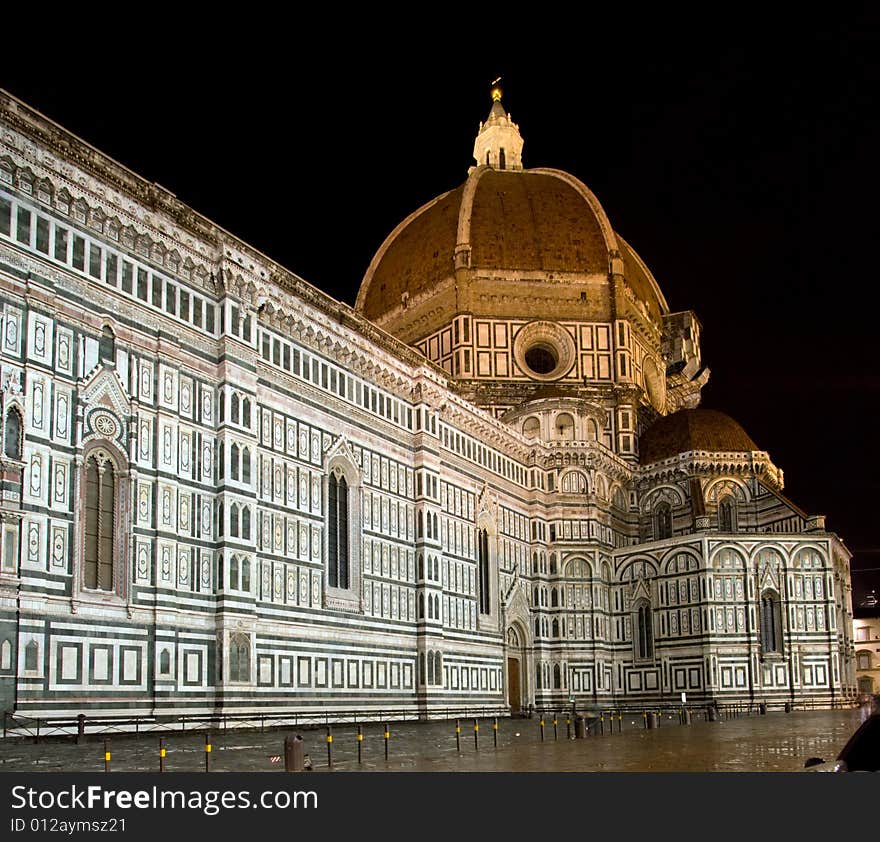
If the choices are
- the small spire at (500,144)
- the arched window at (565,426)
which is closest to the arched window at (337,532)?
the arched window at (565,426)

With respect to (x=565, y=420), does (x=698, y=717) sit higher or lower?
lower

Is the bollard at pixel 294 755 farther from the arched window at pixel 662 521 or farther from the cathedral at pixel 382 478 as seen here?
the arched window at pixel 662 521

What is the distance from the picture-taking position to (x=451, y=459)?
5366cm

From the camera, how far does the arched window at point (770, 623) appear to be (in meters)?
61.9

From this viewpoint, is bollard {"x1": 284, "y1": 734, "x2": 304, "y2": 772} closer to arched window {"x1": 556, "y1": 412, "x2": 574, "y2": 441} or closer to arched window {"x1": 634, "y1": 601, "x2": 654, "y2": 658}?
arched window {"x1": 556, "y1": 412, "x2": 574, "y2": 441}

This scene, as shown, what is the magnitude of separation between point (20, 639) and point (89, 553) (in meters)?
→ 3.69

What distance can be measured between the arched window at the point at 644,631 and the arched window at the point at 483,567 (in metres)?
11.8

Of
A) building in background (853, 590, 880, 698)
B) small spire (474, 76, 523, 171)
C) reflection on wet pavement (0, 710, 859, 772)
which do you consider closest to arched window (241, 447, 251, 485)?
reflection on wet pavement (0, 710, 859, 772)

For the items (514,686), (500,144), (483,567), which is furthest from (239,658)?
(500,144)

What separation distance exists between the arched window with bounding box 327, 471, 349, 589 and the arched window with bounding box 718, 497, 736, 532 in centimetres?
3032

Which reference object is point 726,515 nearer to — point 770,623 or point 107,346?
point 770,623

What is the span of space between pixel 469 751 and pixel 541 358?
47864mm
